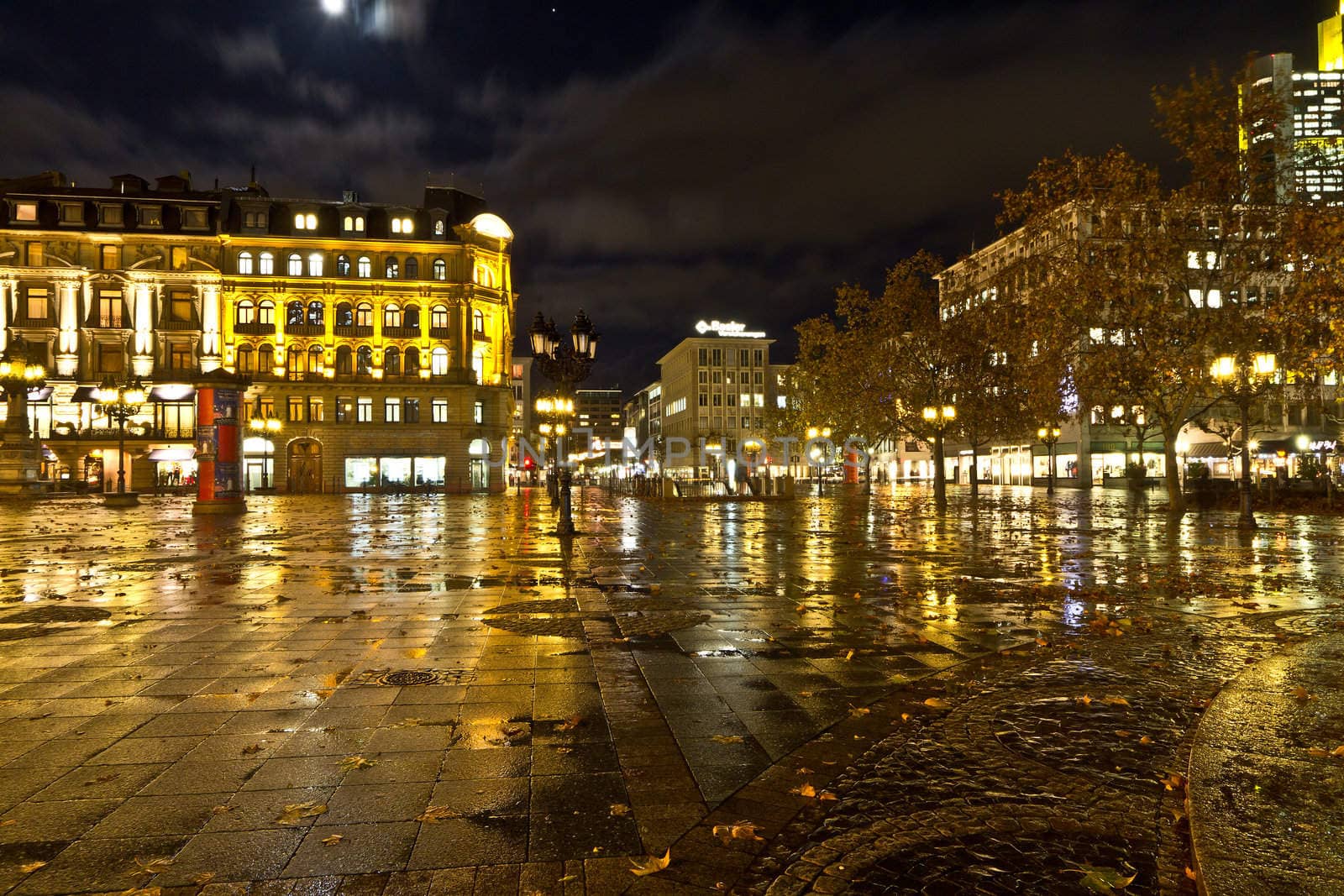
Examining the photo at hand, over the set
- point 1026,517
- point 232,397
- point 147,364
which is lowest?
point 1026,517

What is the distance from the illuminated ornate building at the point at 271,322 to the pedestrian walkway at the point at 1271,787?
195ft

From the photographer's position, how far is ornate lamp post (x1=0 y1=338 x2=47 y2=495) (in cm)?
3306

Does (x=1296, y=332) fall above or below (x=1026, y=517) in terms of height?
above

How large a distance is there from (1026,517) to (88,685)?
26.2 m

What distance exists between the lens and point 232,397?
29188 mm

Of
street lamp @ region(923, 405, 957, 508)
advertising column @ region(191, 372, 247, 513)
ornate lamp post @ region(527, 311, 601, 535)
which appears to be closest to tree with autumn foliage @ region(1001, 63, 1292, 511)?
street lamp @ region(923, 405, 957, 508)

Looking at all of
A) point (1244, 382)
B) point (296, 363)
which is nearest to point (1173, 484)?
point (1244, 382)

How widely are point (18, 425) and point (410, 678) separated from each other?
38.3m

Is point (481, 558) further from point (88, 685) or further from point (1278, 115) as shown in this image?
point (1278, 115)

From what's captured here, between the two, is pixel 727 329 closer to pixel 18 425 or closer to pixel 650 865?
pixel 18 425

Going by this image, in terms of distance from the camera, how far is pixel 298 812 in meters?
3.72

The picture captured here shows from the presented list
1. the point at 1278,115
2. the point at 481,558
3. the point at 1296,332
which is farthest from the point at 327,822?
the point at 1278,115

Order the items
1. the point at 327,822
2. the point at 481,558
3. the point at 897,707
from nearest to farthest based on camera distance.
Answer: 1. the point at 327,822
2. the point at 897,707
3. the point at 481,558

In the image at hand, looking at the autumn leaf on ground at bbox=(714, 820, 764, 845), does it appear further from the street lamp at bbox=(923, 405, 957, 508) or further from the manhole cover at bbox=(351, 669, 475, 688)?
the street lamp at bbox=(923, 405, 957, 508)
